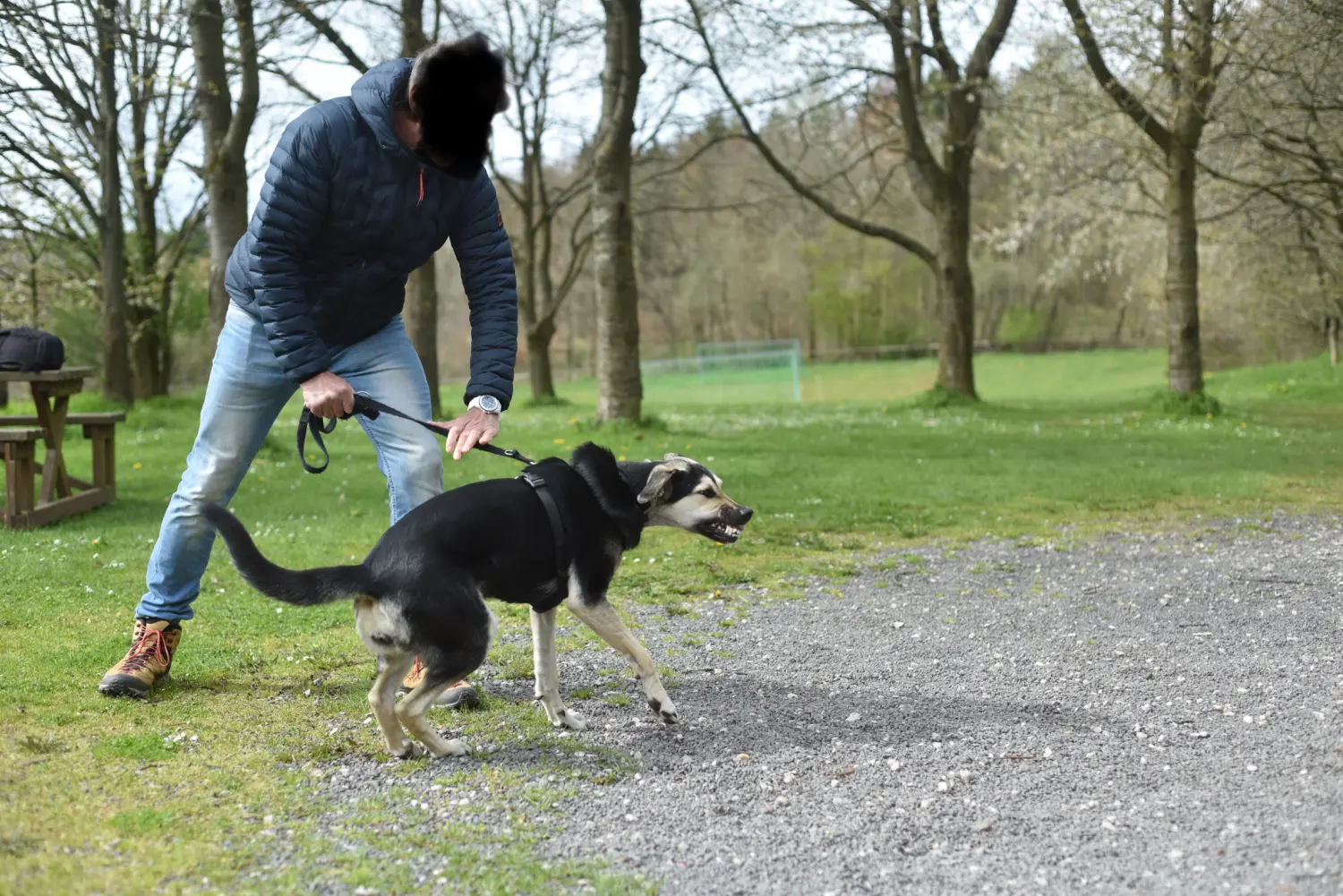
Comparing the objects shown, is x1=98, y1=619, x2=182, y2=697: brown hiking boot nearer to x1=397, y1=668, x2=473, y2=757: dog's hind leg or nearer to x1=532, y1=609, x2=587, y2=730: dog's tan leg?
x1=397, y1=668, x2=473, y2=757: dog's hind leg

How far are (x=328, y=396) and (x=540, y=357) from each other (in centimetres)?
2647

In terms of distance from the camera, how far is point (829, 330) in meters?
61.1

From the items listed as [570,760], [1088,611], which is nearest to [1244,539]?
[1088,611]

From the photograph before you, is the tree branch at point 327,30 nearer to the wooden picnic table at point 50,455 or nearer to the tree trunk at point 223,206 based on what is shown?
the tree trunk at point 223,206

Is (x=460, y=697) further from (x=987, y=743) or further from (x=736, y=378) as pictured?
(x=736, y=378)

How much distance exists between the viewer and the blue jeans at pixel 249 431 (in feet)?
17.0

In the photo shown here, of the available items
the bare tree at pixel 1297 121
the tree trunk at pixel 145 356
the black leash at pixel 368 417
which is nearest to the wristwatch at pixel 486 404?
the black leash at pixel 368 417

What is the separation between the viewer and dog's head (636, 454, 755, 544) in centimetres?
521

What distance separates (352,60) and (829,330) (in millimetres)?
44738

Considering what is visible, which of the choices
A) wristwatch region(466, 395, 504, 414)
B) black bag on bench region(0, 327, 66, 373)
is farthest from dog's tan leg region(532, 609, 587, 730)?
black bag on bench region(0, 327, 66, 373)

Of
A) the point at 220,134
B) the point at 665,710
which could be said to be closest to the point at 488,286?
the point at 665,710

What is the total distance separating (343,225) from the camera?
4.92 m

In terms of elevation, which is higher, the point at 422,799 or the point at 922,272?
the point at 922,272

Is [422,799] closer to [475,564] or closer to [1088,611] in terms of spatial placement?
[475,564]
